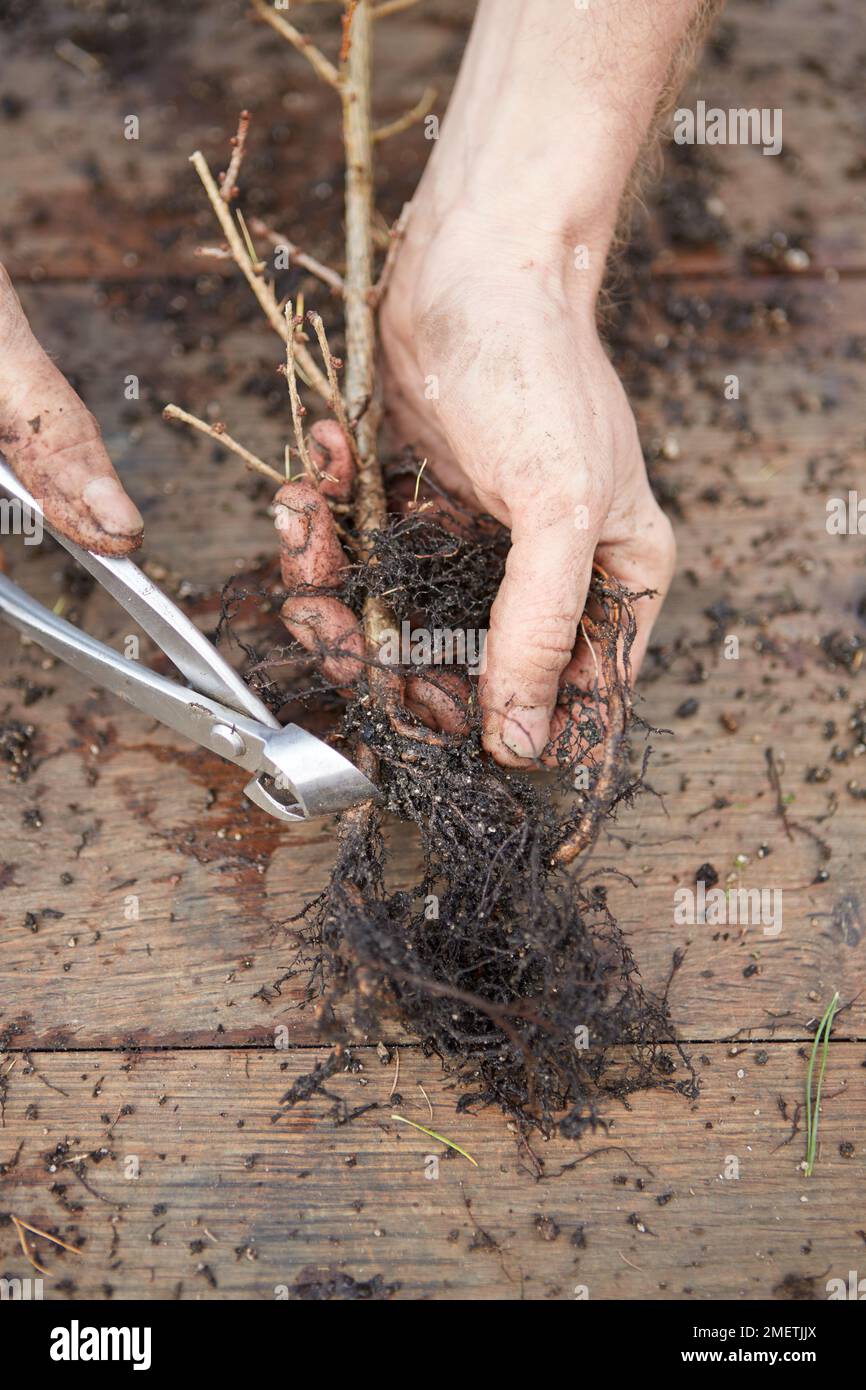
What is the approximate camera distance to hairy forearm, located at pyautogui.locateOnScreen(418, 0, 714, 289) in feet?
4.38

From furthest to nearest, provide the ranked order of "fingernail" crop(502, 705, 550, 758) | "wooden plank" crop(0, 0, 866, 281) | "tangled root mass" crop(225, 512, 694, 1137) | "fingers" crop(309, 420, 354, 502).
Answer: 1. "wooden plank" crop(0, 0, 866, 281)
2. "fingers" crop(309, 420, 354, 502)
3. "fingernail" crop(502, 705, 550, 758)
4. "tangled root mass" crop(225, 512, 694, 1137)

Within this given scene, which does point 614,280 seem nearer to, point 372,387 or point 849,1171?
point 372,387

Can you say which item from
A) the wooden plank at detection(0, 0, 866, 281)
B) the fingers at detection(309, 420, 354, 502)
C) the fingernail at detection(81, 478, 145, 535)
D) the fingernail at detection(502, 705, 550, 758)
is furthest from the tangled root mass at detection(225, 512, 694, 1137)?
the wooden plank at detection(0, 0, 866, 281)

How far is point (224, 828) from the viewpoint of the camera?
1409 mm

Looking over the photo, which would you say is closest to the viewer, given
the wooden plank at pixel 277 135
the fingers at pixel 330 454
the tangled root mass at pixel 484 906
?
the tangled root mass at pixel 484 906

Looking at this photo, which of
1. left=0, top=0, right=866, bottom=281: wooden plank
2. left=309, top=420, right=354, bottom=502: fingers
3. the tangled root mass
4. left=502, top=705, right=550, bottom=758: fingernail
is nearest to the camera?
the tangled root mass

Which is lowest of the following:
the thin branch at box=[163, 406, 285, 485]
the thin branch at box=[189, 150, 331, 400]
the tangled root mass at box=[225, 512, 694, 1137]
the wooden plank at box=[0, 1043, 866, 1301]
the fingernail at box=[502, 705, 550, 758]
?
the wooden plank at box=[0, 1043, 866, 1301]

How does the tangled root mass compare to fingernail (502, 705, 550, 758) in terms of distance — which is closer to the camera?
the tangled root mass

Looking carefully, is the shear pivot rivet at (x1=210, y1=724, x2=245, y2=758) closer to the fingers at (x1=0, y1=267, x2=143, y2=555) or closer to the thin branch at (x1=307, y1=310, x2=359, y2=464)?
the fingers at (x1=0, y1=267, x2=143, y2=555)

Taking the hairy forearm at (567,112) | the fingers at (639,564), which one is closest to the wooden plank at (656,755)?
the fingers at (639,564)

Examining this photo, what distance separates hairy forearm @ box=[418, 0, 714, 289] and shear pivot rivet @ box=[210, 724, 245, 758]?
76 centimetres

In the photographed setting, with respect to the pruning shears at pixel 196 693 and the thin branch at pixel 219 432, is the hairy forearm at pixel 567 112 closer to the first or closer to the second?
the thin branch at pixel 219 432

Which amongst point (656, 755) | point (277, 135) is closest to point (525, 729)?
point (656, 755)

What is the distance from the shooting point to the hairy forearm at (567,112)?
133 cm
